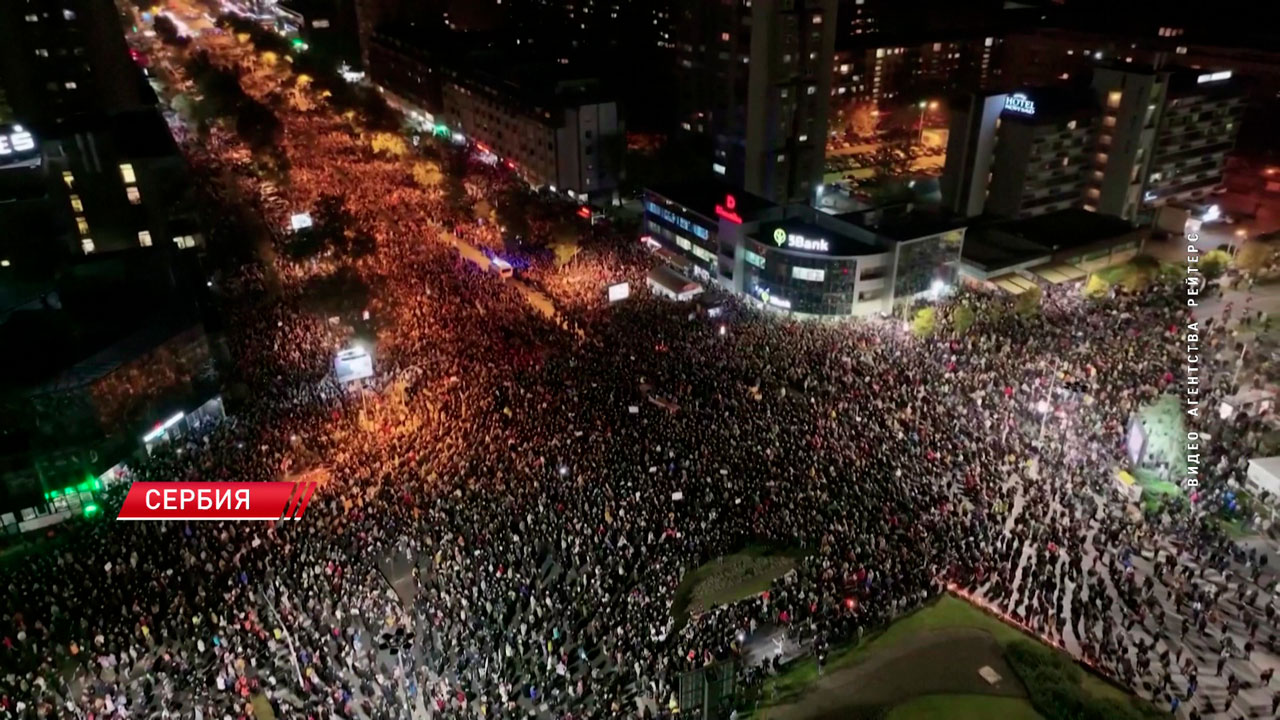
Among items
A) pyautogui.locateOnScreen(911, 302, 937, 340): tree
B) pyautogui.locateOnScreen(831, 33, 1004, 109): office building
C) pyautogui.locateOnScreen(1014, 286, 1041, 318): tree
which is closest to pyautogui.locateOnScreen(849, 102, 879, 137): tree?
pyautogui.locateOnScreen(831, 33, 1004, 109): office building

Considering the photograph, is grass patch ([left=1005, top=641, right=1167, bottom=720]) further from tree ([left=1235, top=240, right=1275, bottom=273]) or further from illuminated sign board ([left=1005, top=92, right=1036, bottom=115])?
illuminated sign board ([left=1005, top=92, right=1036, bottom=115])

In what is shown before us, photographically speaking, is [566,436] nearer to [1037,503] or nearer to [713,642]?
[713,642]

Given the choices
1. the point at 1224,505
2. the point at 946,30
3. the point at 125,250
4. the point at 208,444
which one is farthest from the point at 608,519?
the point at 946,30

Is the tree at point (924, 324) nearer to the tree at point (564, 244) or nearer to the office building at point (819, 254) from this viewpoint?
the office building at point (819, 254)

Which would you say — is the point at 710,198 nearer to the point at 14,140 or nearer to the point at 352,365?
the point at 352,365

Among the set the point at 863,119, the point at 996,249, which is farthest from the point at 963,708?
the point at 863,119

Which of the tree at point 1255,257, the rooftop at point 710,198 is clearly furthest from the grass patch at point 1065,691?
the tree at point 1255,257
